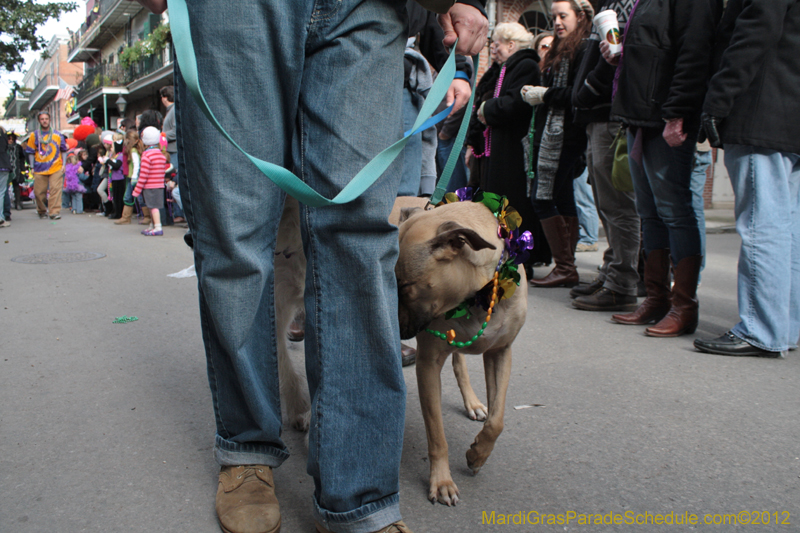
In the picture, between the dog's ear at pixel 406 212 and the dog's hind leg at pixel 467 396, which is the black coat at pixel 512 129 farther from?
the dog's ear at pixel 406 212

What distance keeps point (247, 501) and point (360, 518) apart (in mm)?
359

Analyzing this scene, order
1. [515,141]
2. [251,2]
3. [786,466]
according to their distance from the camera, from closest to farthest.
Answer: [251,2]
[786,466]
[515,141]

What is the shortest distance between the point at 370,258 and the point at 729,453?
1.54m

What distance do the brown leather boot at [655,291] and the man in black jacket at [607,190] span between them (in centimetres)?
40

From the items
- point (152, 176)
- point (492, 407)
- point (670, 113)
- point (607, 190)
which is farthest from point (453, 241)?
point (152, 176)

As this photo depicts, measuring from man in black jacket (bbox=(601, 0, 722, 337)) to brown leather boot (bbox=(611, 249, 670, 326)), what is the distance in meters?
0.11

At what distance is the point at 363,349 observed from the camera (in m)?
1.45

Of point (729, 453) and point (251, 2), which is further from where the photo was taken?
point (729, 453)

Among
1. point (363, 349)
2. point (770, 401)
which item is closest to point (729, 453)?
point (770, 401)

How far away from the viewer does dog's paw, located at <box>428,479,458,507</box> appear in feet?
5.68

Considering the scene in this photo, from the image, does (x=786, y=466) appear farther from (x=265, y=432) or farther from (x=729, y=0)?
(x=729, y=0)

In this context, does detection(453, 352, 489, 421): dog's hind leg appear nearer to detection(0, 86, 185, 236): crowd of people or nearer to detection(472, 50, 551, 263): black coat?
detection(472, 50, 551, 263): black coat

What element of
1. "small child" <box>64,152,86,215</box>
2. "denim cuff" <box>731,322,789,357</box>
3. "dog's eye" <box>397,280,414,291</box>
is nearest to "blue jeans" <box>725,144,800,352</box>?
"denim cuff" <box>731,322,789,357</box>

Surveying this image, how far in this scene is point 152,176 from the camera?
953 centimetres
